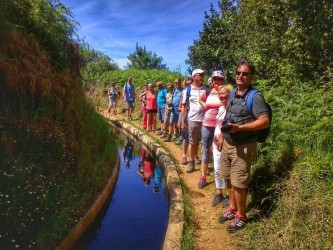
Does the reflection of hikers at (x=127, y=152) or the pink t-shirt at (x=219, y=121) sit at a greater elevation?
the pink t-shirt at (x=219, y=121)

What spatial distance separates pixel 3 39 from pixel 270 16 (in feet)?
19.3

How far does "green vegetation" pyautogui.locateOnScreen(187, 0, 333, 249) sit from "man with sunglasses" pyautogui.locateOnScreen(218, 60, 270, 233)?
38cm

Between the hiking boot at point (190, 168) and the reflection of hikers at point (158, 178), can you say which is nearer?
the hiking boot at point (190, 168)

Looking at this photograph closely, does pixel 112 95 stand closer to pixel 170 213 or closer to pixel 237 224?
pixel 170 213

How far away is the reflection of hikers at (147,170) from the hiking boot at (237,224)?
3.67 meters

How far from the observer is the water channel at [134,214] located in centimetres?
529

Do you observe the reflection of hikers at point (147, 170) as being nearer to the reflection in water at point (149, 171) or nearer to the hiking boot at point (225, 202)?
the reflection in water at point (149, 171)

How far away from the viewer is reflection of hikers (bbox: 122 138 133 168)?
32.8ft

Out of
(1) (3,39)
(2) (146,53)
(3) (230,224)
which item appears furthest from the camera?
(2) (146,53)

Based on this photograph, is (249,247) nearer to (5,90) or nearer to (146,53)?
(5,90)

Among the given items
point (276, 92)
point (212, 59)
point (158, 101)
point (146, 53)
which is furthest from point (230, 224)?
point (146, 53)

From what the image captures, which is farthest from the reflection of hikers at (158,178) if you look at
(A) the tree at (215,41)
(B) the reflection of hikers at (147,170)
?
(A) the tree at (215,41)

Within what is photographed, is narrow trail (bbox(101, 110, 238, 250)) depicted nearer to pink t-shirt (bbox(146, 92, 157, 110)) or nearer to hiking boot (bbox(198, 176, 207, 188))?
hiking boot (bbox(198, 176, 207, 188))

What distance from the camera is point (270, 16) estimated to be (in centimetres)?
826
